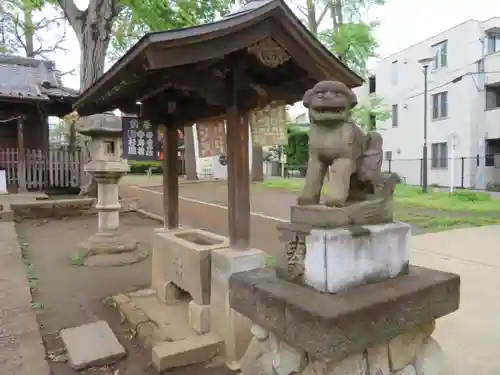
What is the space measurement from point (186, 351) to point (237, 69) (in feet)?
8.79

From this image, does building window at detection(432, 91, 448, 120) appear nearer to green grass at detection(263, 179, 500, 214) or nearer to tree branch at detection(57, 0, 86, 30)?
green grass at detection(263, 179, 500, 214)

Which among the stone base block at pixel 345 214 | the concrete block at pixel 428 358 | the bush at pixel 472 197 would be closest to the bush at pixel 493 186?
the bush at pixel 472 197

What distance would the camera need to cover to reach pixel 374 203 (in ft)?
8.95

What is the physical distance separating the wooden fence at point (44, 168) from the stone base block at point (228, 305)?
1206cm

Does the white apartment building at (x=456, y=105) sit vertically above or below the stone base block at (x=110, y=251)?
above

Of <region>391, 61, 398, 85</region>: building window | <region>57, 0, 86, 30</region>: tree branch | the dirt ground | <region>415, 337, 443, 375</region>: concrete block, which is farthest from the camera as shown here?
<region>391, 61, 398, 85</region>: building window

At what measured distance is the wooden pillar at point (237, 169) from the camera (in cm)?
390

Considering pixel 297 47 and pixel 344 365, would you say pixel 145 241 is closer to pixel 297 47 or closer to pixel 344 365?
pixel 297 47

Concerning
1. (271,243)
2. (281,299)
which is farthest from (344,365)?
(271,243)

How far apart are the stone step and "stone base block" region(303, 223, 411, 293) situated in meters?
1.61

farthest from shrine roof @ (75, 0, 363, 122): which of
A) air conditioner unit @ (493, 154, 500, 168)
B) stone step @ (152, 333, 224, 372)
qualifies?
air conditioner unit @ (493, 154, 500, 168)

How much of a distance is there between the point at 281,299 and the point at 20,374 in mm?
2031

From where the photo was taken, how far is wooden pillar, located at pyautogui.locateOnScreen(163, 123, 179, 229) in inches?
206

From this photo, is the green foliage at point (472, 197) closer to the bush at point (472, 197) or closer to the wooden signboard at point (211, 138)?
the bush at point (472, 197)
